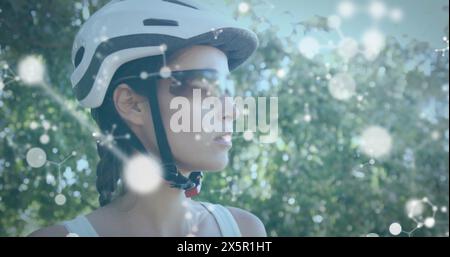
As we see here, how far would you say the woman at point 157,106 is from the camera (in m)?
2.26

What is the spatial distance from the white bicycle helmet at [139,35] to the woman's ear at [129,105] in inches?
2.3

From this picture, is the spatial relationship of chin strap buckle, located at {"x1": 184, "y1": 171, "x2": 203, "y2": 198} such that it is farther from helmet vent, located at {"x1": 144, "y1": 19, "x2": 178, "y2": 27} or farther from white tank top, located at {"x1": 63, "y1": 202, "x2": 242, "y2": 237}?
helmet vent, located at {"x1": 144, "y1": 19, "x2": 178, "y2": 27}

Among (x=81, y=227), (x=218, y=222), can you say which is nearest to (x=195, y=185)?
(x=218, y=222)

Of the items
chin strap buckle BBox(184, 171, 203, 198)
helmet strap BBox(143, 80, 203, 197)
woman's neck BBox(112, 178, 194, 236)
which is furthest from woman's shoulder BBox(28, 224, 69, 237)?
chin strap buckle BBox(184, 171, 203, 198)

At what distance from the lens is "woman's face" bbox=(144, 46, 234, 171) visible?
2256mm

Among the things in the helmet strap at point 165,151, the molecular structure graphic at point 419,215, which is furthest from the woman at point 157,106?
the molecular structure graphic at point 419,215

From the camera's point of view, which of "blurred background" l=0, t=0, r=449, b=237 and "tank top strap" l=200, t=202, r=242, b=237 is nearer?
"tank top strap" l=200, t=202, r=242, b=237

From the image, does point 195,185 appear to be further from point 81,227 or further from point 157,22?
point 157,22

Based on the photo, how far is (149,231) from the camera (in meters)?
2.26

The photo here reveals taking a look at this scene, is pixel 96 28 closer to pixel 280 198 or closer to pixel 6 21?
pixel 6 21

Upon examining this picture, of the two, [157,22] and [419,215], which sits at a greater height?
[157,22]

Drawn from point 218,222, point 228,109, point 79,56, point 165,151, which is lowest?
point 218,222

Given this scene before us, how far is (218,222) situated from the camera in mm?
2367

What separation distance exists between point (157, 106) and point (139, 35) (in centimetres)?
28
